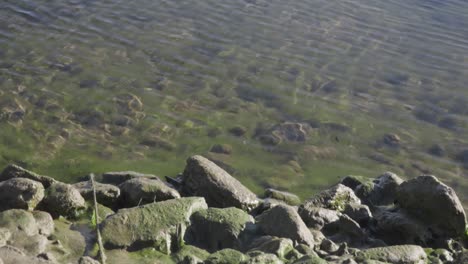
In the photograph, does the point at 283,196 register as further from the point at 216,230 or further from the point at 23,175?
the point at 23,175

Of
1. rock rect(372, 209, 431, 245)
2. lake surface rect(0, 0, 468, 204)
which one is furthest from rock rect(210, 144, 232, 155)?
rock rect(372, 209, 431, 245)

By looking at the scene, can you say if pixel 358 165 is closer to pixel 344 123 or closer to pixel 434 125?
pixel 344 123

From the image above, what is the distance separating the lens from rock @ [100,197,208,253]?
6.26 meters

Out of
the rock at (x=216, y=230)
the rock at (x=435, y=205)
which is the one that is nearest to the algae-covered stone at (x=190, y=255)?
the rock at (x=216, y=230)

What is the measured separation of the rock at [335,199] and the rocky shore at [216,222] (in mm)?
15

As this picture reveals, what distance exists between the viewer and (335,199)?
8.08m

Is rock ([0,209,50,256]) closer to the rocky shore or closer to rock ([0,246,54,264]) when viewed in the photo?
the rocky shore

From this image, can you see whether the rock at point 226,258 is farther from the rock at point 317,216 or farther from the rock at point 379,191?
the rock at point 379,191

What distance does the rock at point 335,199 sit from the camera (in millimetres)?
7996

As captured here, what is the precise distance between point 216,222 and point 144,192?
118cm

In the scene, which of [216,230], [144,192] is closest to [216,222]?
[216,230]

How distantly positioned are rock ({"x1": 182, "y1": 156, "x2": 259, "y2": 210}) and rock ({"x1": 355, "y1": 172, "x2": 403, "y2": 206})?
Result: 169 cm

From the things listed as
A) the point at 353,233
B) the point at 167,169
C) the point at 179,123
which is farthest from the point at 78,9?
the point at 353,233

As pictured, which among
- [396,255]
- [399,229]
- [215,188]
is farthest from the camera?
[215,188]
